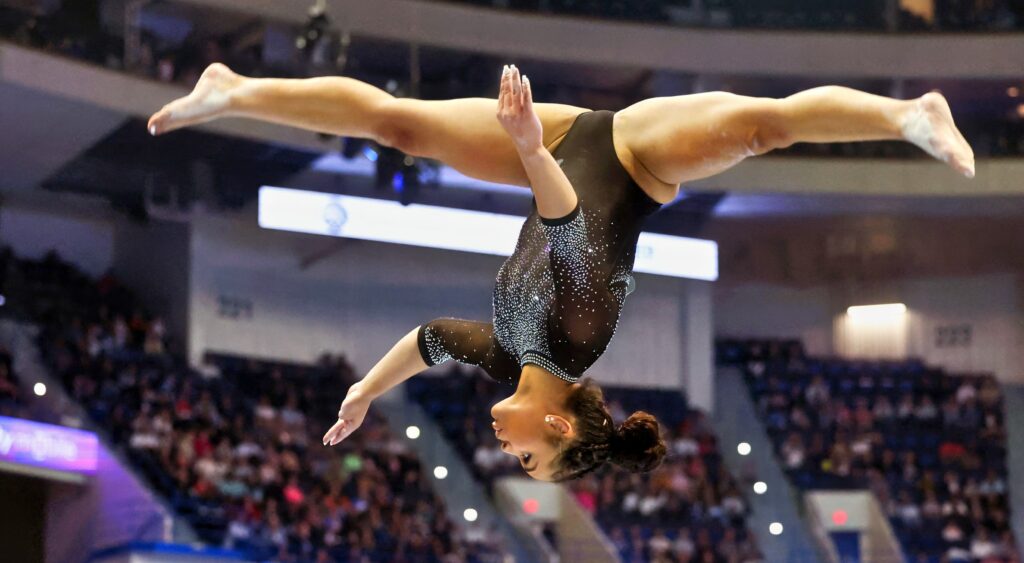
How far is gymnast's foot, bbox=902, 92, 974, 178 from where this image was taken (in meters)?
3.35

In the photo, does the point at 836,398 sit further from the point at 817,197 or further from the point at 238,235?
the point at 238,235

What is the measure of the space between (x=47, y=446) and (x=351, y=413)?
8.07m

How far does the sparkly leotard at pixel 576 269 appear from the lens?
383 centimetres

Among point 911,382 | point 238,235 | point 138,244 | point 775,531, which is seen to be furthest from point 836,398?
point 138,244

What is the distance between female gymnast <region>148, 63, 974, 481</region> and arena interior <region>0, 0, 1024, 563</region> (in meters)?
8.44

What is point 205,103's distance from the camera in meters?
3.87

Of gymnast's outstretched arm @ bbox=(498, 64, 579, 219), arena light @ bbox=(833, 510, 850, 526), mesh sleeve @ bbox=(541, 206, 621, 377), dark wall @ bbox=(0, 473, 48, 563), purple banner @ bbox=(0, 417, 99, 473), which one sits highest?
gymnast's outstretched arm @ bbox=(498, 64, 579, 219)

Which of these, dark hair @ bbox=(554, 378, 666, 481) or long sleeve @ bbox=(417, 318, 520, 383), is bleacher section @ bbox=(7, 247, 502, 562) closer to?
long sleeve @ bbox=(417, 318, 520, 383)

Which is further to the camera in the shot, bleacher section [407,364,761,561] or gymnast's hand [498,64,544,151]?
bleacher section [407,364,761,561]

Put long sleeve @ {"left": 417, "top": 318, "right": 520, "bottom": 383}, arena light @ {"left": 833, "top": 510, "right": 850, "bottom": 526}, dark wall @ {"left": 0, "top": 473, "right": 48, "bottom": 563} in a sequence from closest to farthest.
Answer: long sleeve @ {"left": 417, "top": 318, "right": 520, "bottom": 383} → dark wall @ {"left": 0, "top": 473, "right": 48, "bottom": 563} → arena light @ {"left": 833, "top": 510, "right": 850, "bottom": 526}

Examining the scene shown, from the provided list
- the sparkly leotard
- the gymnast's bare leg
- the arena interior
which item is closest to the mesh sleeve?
the sparkly leotard

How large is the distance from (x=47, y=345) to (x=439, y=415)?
17.9ft

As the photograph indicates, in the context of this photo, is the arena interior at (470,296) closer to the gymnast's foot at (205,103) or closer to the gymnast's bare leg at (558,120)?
the gymnast's bare leg at (558,120)

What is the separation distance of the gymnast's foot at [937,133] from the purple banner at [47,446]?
961cm
